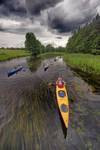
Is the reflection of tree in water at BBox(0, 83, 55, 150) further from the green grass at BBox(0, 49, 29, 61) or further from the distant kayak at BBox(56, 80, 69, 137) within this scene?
the green grass at BBox(0, 49, 29, 61)

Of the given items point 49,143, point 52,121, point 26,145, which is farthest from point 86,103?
point 26,145

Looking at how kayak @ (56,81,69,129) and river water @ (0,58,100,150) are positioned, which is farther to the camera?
kayak @ (56,81,69,129)

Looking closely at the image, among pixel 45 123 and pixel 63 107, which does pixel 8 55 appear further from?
pixel 45 123

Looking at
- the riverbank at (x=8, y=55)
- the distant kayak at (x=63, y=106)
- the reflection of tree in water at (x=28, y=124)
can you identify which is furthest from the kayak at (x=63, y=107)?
the riverbank at (x=8, y=55)

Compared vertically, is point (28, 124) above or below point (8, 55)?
below

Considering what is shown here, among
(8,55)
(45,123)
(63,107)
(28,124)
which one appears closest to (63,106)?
(63,107)

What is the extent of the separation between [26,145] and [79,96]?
409 inches

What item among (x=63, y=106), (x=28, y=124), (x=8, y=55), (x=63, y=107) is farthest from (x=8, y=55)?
(x=63, y=107)

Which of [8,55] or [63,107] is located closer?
[63,107]

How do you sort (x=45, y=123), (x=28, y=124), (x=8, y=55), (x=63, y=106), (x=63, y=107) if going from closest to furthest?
Result: (x=28, y=124) → (x=45, y=123) → (x=63, y=107) → (x=63, y=106) → (x=8, y=55)

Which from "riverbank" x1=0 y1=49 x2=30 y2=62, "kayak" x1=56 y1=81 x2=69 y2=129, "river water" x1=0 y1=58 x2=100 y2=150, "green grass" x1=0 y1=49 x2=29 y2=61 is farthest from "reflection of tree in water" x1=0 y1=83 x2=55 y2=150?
"green grass" x1=0 y1=49 x2=29 y2=61

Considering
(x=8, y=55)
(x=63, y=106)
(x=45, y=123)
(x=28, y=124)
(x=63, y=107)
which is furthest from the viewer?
(x=8, y=55)

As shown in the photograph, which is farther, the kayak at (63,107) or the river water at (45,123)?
the kayak at (63,107)

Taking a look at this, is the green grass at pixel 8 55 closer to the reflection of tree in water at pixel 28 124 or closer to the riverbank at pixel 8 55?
the riverbank at pixel 8 55
